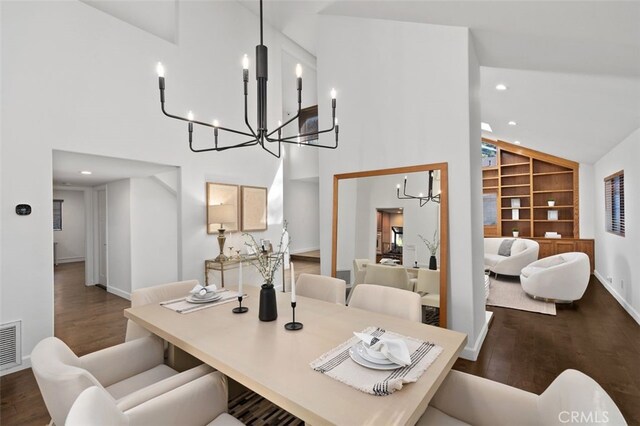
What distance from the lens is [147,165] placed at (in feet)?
12.7

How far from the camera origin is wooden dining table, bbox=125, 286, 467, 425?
102cm

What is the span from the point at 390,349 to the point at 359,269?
2.09m

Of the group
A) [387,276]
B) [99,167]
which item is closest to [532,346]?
[387,276]

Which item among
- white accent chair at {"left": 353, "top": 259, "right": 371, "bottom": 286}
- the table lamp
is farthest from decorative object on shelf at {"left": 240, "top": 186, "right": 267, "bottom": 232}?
white accent chair at {"left": 353, "top": 259, "right": 371, "bottom": 286}

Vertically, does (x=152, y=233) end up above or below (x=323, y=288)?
above

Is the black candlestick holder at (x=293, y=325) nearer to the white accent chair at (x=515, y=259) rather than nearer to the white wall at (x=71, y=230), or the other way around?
the white accent chair at (x=515, y=259)

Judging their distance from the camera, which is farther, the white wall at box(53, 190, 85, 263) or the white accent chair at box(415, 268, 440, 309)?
the white wall at box(53, 190, 85, 263)

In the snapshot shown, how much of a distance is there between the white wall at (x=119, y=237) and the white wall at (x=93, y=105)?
4.56 ft

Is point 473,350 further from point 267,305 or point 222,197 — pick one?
point 222,197

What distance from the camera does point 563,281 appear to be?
4.21 m

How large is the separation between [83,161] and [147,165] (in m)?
0.65

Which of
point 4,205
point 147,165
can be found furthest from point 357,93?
point 4,205

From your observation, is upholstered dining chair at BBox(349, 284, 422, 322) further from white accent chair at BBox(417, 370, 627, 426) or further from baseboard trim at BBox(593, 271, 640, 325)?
baseboard trim at BBox(593, 271, 640, 325)

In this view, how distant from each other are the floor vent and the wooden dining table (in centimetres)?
169
